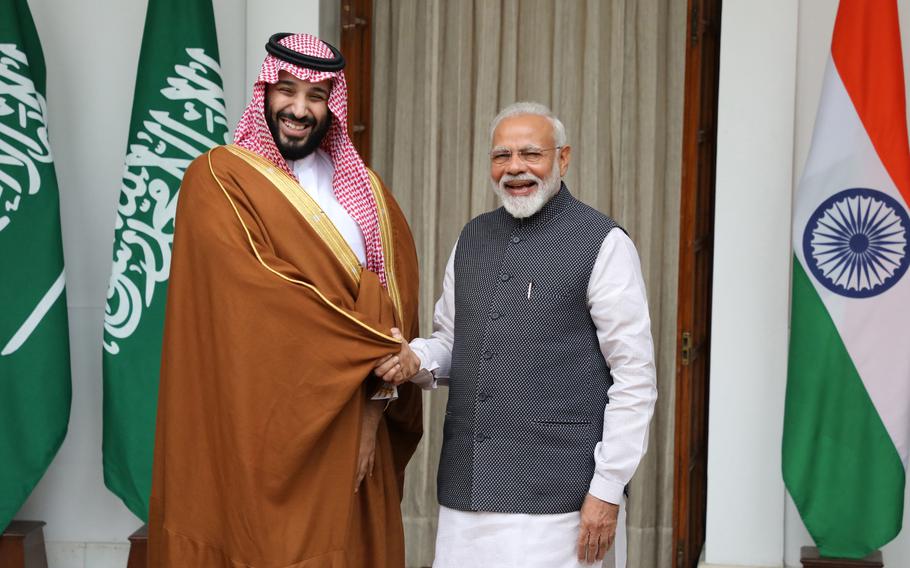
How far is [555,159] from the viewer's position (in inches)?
102

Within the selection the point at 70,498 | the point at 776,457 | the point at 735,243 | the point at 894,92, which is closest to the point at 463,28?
the point at 735,243

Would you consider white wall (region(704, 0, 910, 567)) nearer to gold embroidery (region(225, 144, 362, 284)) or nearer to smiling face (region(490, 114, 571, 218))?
smiling face (region(490, 114, 571, 218))

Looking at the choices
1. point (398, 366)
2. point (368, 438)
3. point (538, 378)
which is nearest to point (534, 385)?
point (538, 378)

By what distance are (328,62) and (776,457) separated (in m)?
2.11

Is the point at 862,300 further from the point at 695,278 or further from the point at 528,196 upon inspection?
the point at 528,196

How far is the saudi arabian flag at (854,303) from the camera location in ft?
11.3

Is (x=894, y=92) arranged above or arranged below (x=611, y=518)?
above

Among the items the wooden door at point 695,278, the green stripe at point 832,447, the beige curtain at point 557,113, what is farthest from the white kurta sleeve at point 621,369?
the beige curtain at point 557,113

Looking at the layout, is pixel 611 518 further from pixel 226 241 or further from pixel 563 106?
pixel 563 106

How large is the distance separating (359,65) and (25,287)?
143 centimetres

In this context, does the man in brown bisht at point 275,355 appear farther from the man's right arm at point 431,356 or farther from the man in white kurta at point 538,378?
the man in white kurta at point 538,378

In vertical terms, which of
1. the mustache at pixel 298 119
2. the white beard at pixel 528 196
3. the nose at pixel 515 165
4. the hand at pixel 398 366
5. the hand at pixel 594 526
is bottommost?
the hand at pixel 594 526

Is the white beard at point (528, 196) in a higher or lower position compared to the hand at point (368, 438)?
higher

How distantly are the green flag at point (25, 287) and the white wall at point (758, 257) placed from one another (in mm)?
2236
